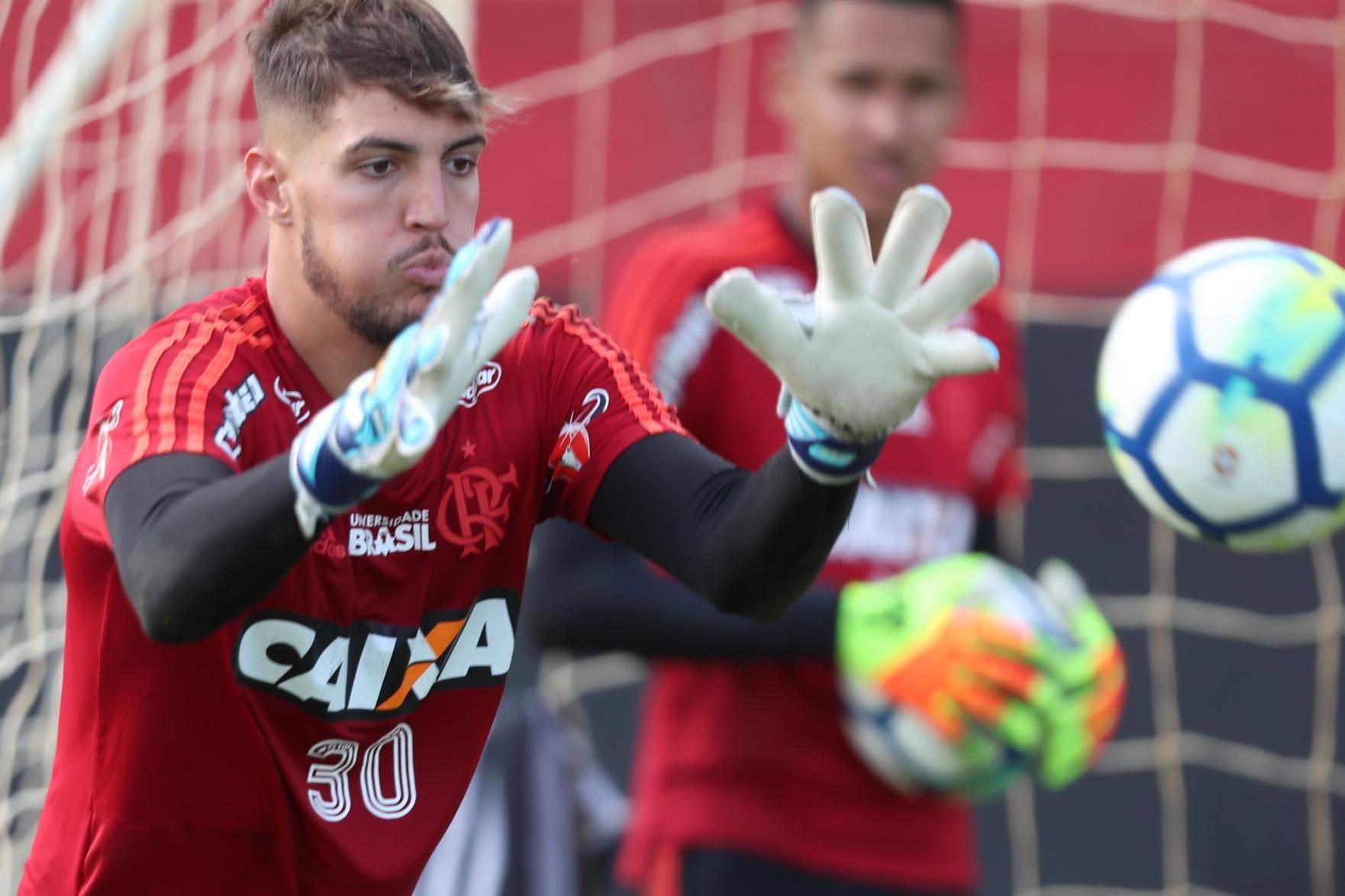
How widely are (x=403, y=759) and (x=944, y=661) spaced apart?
3.97 ft

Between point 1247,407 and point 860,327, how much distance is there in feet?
3.56

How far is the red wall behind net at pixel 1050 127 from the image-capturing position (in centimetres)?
705

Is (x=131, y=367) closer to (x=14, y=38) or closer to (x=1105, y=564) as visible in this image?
(x=14, y=38)

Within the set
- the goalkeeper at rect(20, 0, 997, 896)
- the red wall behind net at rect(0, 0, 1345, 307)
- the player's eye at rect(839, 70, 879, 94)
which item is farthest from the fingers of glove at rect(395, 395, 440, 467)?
the red wall behind net at rect(0, 0, 1345, 307)

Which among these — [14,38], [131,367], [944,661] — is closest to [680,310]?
[944,661]

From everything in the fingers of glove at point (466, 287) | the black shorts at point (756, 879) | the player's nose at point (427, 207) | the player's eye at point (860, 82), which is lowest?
the black shorts at point (756, 879)

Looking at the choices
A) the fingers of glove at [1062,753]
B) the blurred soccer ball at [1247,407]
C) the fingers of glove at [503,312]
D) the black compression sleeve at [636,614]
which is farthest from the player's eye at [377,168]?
the fingers of glove at [1062,753]

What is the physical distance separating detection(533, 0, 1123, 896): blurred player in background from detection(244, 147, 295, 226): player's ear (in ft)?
3.39

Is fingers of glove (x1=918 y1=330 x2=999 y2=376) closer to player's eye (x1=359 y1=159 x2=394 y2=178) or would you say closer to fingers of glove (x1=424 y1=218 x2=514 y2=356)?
fingers of glove (x1=424 y1=218 x2=514 y2=356)

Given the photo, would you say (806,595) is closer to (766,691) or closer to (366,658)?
(766,691)

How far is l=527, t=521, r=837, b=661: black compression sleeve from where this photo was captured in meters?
3.18

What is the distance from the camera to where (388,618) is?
218 centimetres

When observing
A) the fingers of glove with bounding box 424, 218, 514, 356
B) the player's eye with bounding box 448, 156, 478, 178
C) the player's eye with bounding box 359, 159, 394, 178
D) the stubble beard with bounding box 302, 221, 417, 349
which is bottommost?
the fingers of glove with bounding box 424, 218, 514, 356

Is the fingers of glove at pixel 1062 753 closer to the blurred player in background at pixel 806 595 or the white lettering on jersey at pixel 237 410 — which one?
the blurred player in background at pixel 806 595
